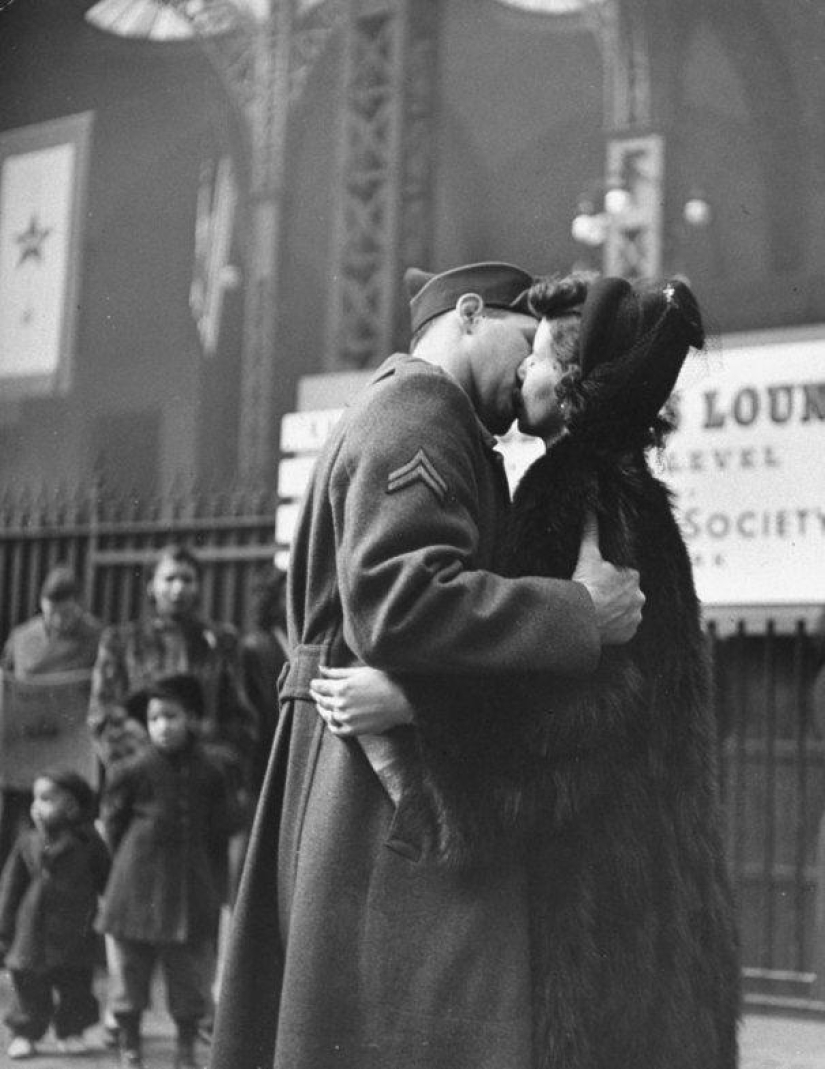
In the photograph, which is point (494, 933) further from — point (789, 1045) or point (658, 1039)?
point (789, 1045)

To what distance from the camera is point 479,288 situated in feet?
8.82

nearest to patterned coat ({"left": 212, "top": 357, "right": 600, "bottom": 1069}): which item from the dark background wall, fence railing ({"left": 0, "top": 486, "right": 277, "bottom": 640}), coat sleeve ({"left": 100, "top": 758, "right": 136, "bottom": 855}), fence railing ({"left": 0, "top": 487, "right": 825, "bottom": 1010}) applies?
coat sleeve ({"left": 100, "top": 758, "right": 136, "bottom": 855})

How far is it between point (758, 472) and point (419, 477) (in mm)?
5264

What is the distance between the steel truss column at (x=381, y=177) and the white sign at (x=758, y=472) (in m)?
2.30

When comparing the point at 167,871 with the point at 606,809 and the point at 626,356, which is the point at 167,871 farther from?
the point at 626,356

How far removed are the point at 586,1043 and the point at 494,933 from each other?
0.65 feet

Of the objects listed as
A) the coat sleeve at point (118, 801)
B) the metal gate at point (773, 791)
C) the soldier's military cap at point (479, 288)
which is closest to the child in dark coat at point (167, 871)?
the coat sleeve at point (118, 801)

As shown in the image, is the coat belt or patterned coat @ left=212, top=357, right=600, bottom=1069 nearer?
patterned coat @ left=212, top=357, right=600, bottom=1069

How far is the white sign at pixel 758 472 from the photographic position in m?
7.21

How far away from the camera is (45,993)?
571 centimetres

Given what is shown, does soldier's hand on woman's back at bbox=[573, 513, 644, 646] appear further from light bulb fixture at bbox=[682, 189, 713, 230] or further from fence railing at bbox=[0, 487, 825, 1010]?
light bulb fixture at bbox=[682, 189, 713, 230]

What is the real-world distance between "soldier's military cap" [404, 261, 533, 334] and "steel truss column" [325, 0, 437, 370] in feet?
21.1

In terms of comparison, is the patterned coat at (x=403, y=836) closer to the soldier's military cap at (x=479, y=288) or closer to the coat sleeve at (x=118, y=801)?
the soldier's military cap at (x=479, y=288)

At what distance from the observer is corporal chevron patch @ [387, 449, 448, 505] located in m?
2.30
